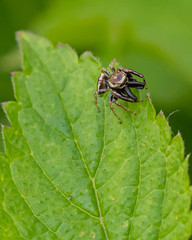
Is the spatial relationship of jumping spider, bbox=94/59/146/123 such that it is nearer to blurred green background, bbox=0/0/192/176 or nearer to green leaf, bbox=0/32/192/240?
green leaf, bbox=0/32/192/240

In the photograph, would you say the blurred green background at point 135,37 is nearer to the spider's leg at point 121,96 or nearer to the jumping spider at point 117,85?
the jumping spider at point 117,85

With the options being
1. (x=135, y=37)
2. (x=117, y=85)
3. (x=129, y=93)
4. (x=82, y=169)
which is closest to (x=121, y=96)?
(x=129, y=93)

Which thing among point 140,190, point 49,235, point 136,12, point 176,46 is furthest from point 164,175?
point 136,12

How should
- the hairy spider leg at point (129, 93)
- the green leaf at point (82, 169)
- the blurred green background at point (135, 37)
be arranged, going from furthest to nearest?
the blurred green background at point (135, 37)
the hairy spider leg at point (129, 93)
the green leaf at point (82, 169)

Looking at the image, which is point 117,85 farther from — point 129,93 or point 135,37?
point 135,37

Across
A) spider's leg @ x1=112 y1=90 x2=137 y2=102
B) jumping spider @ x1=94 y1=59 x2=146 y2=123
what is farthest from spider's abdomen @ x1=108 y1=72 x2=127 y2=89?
spider's leg @ x1=112 y1=90 x2=137 y2=102

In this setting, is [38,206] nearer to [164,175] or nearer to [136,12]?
[164,175]

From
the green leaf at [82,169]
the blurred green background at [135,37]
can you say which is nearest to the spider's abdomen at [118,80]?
the green leaf at [82,169]
